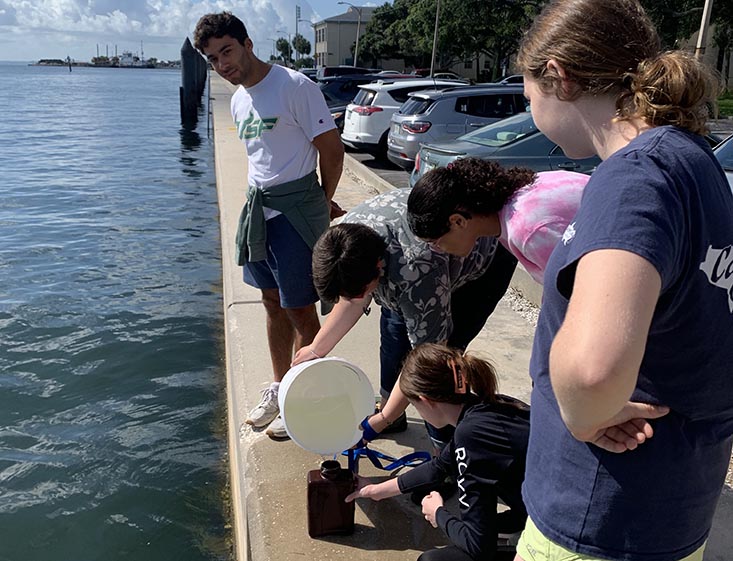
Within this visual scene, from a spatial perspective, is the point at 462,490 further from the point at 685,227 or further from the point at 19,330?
the point at 19,330

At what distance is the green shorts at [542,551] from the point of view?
1370 millimetres

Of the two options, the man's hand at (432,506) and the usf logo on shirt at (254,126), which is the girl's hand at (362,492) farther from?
the usf logo on shirt at (254,126)

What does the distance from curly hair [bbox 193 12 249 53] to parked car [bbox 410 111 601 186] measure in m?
4.13

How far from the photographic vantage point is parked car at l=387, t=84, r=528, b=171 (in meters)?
11.7

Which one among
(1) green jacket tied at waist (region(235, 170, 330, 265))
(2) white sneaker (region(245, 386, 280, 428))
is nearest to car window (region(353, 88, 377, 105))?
(1) green jacket tied at waist (region(235, 170, 330, 265))

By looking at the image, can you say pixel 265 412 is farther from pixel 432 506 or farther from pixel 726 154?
pixel 726 154

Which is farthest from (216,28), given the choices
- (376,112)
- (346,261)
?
(376,112)

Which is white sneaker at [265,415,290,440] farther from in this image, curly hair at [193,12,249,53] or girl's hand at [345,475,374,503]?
curly hair at [193,12,249,53]

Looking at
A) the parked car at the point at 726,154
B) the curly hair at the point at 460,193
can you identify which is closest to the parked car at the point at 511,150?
the parked car at the point at 726,154

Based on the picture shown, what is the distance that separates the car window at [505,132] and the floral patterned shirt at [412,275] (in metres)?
5.64

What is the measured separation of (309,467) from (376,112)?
11886 mm

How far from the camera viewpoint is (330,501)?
2.75 m

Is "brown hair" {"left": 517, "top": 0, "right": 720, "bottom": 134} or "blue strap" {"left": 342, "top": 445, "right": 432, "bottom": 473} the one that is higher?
"brown hair" {"left": 517, "top": 0, "right": 720, "bottom": 134}

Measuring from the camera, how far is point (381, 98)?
47.7 ft
